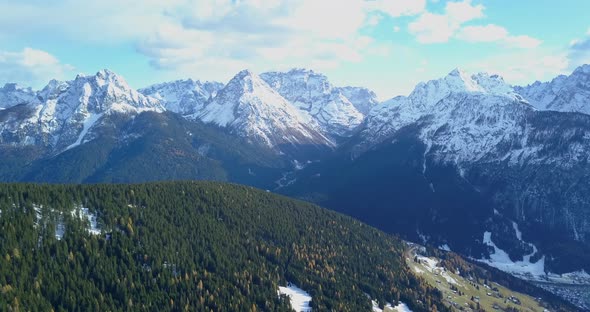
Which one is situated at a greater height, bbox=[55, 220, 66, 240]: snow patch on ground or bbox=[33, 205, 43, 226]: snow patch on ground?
bbox=[33, 205, 43, 226]: snow patch on ground

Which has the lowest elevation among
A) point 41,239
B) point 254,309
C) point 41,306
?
point 254,309

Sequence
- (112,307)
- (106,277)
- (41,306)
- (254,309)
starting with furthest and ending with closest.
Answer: (254,309), (106,277), (112,307), (41,306)

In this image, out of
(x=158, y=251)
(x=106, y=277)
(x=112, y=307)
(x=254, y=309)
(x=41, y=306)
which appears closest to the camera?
(x=41, y=306)

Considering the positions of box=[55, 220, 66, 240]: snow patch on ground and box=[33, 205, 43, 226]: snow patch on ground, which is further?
box=[33, 205, 43, 226]: snow patch on ground

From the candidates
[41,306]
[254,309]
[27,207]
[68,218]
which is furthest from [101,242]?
[254,309]

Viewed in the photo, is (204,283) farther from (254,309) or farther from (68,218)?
(68,218)

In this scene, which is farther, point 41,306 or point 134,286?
point 134,286

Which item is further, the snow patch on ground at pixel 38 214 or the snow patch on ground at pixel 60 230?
the snow patch on ground at pixel 38 214

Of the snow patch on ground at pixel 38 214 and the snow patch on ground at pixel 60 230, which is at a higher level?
the snow patch on ground at pixel 38 214

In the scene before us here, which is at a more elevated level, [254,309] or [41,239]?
[41,239]

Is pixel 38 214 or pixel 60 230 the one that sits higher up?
pixel 38 214

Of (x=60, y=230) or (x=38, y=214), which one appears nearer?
(x=60, y=230)
